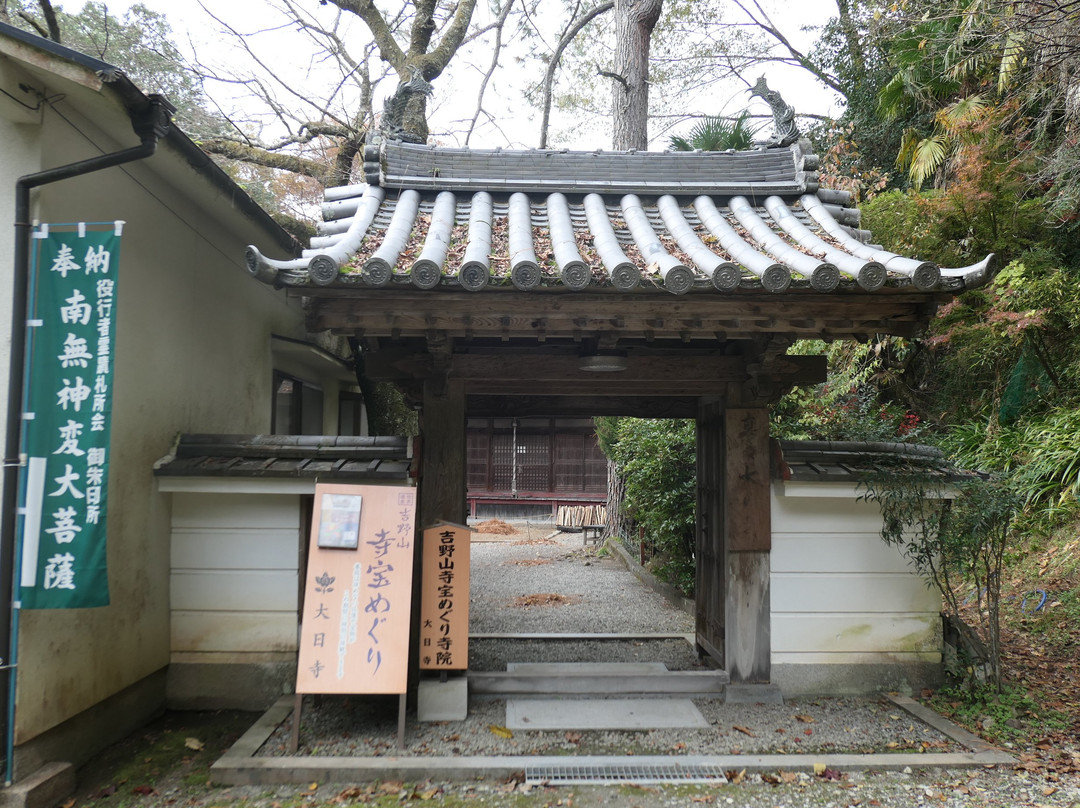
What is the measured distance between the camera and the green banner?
12.8 ft

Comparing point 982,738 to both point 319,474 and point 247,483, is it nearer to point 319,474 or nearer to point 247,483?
point 319,474

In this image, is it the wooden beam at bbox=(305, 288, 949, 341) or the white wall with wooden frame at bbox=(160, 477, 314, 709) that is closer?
the wooden beam at bbox=(305, 288, 949, 341)

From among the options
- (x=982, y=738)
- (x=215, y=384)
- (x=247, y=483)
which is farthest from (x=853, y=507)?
(x=215, y=384)

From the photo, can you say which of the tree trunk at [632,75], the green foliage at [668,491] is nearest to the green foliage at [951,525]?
the green foliage at [668,491]

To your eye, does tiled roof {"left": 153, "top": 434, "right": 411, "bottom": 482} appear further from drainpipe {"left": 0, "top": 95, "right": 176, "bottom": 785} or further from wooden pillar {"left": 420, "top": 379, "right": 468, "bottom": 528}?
drainpipe {"left": 0, "top": 95, "right": 176, "bottom": 785}

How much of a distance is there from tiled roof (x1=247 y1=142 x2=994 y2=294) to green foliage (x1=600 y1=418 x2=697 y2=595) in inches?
154

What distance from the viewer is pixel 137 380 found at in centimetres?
514

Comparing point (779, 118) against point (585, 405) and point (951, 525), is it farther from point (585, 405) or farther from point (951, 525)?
point (951, 525)

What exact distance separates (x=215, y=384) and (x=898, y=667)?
23.1 ft

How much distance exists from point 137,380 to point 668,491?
286 inches

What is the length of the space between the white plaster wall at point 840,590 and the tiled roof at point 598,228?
218cm

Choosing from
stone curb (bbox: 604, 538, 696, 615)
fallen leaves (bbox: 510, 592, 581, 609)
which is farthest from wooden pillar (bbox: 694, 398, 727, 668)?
fallen leaves (bbox: 510, 592, 581, 609)

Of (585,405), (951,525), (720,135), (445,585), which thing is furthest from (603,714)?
(720,135)

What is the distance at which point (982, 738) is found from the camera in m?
4.71
